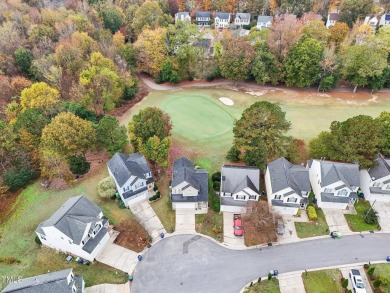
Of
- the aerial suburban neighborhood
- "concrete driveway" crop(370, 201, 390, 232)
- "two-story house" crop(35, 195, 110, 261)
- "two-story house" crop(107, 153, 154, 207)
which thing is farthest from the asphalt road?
"two-story house" crop(107, 153, 154, 207)

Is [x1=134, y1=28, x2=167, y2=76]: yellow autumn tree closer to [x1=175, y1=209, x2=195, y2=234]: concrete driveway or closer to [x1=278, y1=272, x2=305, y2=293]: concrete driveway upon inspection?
[x1=175, y1=209, x2=195, y2=234]: concrete driveway

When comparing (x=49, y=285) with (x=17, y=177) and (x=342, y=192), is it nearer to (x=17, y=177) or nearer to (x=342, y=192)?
(x=17, y=177)

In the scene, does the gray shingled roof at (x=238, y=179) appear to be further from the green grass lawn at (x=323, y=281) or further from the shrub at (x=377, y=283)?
the shrub at (x=377, y=283)

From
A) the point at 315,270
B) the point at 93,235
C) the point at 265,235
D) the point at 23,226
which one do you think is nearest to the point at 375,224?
the point at 315,270

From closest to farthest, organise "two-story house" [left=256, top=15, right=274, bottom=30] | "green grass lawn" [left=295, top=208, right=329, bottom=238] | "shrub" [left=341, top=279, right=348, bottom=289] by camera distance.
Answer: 1. "shrub" [left=341, top=279, right=348, bottom=289]
2. "green grass lawn" [left=295, top=208, right=329, bottom=238]
3. "two-story house" [left=256, top=15, right=274, bottom=30]

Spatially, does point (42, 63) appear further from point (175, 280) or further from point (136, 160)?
point (175, 280)

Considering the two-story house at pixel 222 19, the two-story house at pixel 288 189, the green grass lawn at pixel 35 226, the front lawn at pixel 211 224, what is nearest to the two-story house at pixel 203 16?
the two-story house at pixel 222 19
